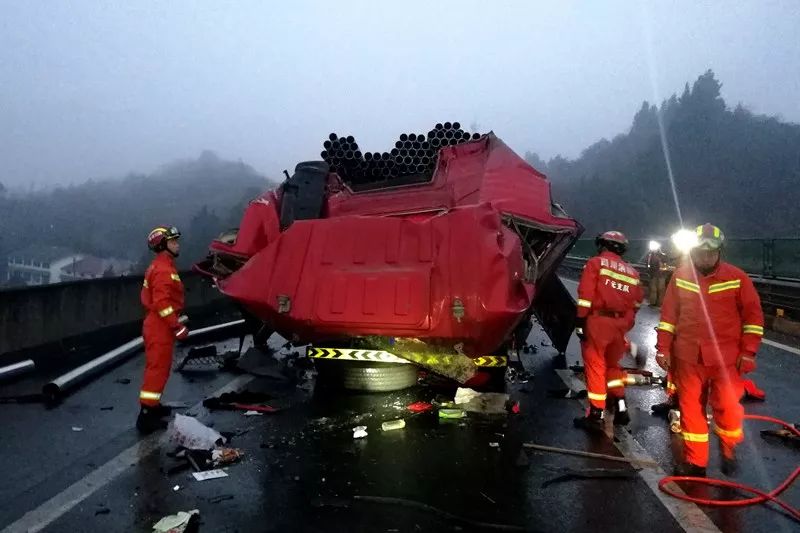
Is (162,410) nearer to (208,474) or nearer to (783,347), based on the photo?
(208,474)

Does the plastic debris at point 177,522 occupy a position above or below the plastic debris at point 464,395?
below

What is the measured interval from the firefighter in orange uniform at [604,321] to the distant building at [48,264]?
326 ft

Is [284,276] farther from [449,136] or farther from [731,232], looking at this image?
[731,232]

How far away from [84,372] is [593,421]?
5468 millimetres

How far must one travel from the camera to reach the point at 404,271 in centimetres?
460

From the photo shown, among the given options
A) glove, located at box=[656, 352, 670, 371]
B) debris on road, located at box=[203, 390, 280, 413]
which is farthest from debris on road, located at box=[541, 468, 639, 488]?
debris on road, located at box=[203, 390, 280, 413]

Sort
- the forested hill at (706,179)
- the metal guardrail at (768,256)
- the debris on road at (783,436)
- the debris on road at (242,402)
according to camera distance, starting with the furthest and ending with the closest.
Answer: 1. the forested hill at (706,179)
2. the metal guardrail at (768,256)
3. the debris on road at (242,402)
4. the debris on road at (783,436)

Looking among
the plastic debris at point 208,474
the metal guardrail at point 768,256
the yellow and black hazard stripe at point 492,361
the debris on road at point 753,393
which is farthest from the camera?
the metal guardrail at point 768,256

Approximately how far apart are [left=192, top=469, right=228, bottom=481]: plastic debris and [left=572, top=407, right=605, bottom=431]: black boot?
9.72ft

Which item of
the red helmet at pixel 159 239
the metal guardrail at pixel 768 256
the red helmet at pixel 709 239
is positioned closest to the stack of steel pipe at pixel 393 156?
the red helmet at pixel 159 239

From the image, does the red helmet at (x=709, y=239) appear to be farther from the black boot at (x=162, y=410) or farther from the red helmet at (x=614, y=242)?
the black boot at (x=162, y=410)

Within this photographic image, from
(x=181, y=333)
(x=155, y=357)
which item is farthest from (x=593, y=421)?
(x=155, y=357)

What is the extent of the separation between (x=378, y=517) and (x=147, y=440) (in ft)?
7.31

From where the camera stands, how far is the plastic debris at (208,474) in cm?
366
